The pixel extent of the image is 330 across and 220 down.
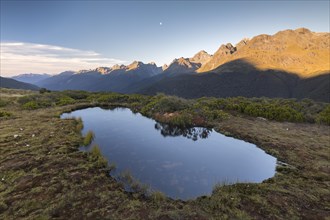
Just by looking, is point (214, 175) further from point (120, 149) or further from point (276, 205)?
point (120, 149)

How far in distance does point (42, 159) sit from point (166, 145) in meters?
11.5

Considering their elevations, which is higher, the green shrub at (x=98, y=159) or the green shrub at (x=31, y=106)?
the green shrub at (x=31, y=106)

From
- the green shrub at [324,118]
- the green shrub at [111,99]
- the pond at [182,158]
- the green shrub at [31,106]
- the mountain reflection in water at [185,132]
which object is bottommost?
the pond at [182,158]

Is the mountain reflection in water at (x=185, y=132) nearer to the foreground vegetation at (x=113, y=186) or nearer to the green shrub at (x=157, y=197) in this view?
the foreground vegetation at (x=113, y=186)

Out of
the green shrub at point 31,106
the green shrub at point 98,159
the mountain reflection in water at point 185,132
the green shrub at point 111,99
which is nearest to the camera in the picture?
the green shrub at point 98,159

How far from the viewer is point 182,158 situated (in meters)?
18.6

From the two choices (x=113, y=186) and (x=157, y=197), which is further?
(x=113, y=186)

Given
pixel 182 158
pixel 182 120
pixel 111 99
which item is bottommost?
pixel 182 158

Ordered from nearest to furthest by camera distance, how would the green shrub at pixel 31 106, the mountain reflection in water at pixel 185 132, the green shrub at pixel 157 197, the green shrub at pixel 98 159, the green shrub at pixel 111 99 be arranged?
the green shrub at pixel 157 197 < the green shrub at pixel 98 159 < the mountain reflection in water at pixel 185 132 < the green shrub at pixel 31 106 < the green shrub at pixel 111 99

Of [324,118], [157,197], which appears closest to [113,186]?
[157,197]

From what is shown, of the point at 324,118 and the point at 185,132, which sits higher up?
the point at 324,118

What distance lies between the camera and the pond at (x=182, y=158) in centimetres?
1429

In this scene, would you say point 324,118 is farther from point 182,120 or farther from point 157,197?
point 157,197

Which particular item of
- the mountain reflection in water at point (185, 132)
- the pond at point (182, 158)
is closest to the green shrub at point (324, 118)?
the pond at point (182, 158)
